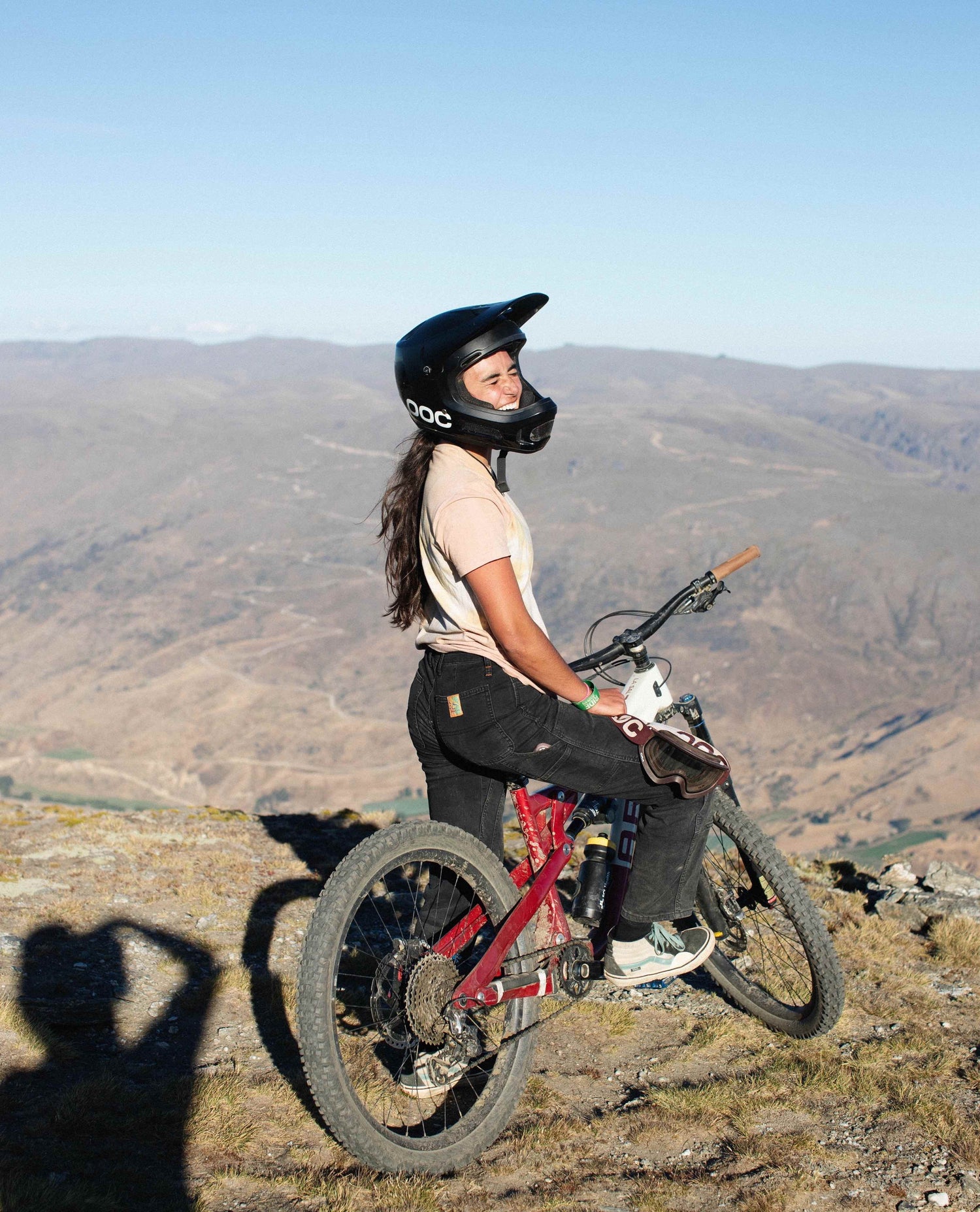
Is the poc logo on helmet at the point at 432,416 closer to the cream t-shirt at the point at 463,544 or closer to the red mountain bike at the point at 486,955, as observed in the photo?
the cream t-shirt at the point at 463,544

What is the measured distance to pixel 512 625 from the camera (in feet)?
11.3

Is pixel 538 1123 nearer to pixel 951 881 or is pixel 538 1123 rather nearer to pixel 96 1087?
pixel 96 1087

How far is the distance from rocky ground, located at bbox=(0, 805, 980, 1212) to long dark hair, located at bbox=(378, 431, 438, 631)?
2.08 metres

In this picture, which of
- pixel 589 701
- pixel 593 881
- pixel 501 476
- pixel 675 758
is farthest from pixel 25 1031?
pixel 501 476

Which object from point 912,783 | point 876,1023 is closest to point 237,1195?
point 876,1023

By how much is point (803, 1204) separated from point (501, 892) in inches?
59.6

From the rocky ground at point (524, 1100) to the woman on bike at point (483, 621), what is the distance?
0.64 metres

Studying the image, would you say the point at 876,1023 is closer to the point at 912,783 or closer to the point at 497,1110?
the point at 497,1110

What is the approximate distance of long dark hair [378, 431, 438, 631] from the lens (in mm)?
3793

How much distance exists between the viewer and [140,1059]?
4.37 meters

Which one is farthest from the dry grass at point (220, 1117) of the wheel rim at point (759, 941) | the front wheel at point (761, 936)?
the wheel rim at point (759, 941)

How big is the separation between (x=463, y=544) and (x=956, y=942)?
15.3 feet

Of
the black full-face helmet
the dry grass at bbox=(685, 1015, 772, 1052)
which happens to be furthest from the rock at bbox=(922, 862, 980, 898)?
the black full-face helmet

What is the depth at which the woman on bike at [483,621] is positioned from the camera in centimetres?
348
